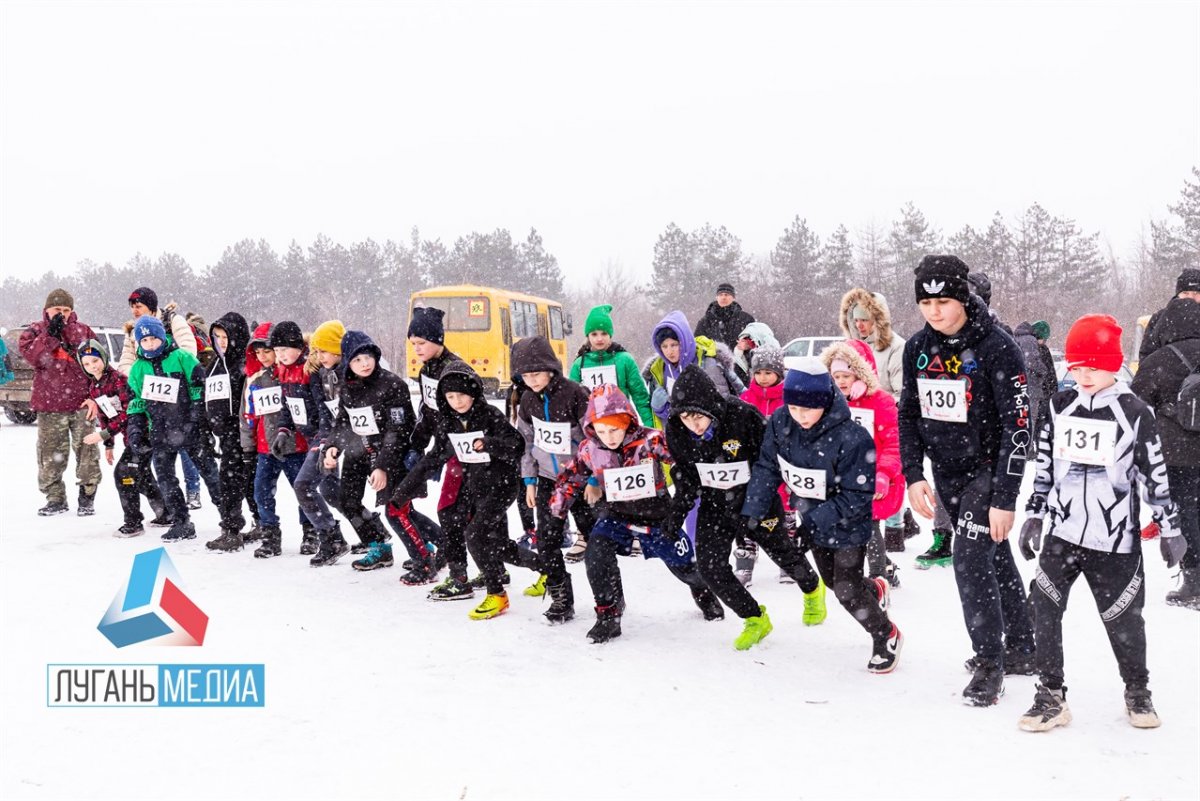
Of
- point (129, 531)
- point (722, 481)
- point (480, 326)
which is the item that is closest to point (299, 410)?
point (129, 531)

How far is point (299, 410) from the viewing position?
7.16 meters

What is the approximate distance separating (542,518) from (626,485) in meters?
0.90

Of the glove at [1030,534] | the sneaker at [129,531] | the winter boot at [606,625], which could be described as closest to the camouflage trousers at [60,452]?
the sneaker at [129,531]

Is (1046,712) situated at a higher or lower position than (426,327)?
lower

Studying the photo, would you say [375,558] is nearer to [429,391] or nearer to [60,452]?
[429,391]

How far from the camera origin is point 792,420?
15.6 feet

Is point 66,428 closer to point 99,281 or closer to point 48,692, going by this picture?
point 48,692

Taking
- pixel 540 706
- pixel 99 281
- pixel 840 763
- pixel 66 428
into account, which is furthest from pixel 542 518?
pixel 99 281

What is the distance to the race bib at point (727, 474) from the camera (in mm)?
5070

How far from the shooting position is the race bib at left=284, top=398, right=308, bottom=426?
7145 mm

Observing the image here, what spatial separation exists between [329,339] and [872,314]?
4372 millimetres

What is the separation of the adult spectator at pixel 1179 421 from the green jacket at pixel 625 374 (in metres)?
3.45

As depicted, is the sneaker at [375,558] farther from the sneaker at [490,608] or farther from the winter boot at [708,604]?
the winter boot at [708,604]

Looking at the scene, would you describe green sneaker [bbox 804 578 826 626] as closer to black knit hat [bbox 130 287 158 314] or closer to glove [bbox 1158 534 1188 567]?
glove [bbox 1158 534 1188 567]
